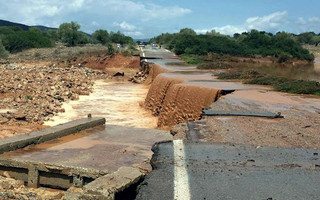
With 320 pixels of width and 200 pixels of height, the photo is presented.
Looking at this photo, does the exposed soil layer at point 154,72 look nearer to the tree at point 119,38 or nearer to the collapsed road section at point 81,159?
the collapsed road section at point 81,159

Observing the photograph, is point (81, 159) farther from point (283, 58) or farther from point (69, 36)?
point (69, 36)

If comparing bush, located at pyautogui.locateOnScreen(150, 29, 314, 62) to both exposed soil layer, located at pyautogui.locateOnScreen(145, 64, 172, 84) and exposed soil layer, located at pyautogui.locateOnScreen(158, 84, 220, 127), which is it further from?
exposed soil layer, located at pyautogui.locateOnScreen(158, 84, 220, 127)

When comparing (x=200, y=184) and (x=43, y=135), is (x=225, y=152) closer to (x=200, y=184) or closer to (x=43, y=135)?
(x=200, y=184)

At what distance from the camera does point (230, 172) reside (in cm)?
494

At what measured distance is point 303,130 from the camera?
736 centimetres

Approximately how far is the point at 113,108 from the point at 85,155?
1129 cm

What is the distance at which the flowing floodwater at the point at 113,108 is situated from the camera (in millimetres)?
14961

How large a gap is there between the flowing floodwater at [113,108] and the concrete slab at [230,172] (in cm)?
865

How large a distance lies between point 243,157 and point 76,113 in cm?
1188

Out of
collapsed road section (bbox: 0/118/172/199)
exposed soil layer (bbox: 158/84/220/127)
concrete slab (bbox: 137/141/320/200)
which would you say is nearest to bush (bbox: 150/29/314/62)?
exposed soil layer (bbox: 158/84/220/127)

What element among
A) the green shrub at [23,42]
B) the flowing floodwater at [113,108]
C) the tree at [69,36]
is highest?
the tree at [69,36]

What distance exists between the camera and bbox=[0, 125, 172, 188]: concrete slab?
5926 mm

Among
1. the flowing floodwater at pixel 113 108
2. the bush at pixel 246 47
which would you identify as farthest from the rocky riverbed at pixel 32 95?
the bush at pixel 246 47

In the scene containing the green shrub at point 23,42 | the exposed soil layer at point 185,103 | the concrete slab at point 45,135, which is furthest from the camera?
the green shrub at point 23,42
